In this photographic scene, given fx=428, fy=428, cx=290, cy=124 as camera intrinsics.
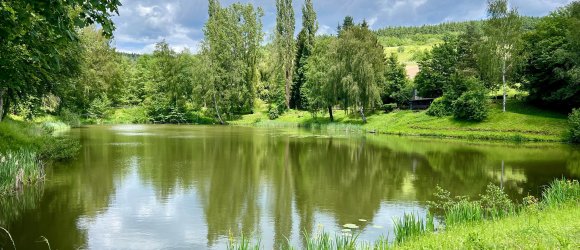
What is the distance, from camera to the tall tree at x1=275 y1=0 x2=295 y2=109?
72750mm

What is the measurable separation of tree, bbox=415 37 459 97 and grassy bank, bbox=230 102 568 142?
17.9 ft

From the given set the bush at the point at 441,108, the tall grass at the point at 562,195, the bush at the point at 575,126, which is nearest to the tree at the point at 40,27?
the tall grass at the point at 562,195

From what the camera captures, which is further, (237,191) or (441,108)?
(441,108)

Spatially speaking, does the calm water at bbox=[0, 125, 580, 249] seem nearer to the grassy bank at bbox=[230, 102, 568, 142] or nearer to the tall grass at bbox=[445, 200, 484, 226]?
the tall grass at bbox=[445, 200, 484, 226]

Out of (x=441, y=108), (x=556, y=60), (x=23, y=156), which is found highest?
(x=556, y=60)

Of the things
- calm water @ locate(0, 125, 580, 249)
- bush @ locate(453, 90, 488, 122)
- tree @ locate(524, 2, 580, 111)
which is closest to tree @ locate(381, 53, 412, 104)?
bush @ locate(453, 90, 488, 122)

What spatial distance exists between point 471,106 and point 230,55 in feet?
129

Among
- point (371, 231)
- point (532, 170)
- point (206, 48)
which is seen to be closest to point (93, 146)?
point (371, 231)

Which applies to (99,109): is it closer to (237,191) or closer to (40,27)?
(237,191)

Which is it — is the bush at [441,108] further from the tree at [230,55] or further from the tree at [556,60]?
the tree at [230,55]

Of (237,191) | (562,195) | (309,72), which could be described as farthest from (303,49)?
(562,195)

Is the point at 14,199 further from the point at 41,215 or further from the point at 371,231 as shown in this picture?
the point at 371,231

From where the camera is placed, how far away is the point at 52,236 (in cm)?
1003

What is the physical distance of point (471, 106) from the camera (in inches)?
1750
